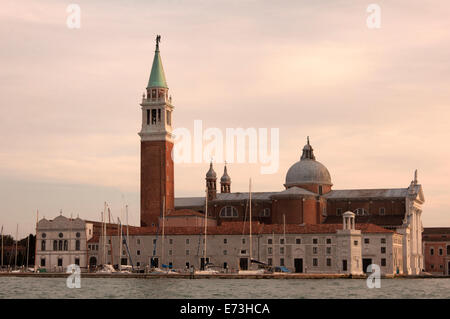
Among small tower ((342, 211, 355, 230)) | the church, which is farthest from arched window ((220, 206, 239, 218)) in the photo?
small tower ((342, 211, 355, 230))

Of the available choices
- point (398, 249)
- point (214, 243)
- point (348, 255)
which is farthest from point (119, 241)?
point (398, 249)

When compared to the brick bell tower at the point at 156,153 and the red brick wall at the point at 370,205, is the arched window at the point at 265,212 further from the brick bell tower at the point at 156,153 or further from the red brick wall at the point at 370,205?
the brick bell tower at the point at 156,153

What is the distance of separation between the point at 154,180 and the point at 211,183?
12634 millimetres

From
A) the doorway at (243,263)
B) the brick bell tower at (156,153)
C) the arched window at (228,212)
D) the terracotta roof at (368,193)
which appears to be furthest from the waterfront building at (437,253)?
the brick bell tower at (156,153)

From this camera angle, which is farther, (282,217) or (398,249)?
(282,217)

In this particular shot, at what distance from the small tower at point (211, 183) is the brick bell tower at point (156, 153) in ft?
26.3

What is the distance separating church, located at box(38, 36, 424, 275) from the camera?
7050 cm

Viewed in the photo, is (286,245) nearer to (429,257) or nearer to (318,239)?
(318,239)

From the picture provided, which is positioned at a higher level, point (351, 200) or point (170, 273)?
point (351, 200)

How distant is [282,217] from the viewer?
3130 inches

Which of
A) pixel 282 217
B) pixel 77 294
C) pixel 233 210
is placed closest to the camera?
pixel 77 294

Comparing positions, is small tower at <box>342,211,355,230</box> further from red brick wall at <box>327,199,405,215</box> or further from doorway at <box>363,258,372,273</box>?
red brick wall at <box>327,199,405,215</box>

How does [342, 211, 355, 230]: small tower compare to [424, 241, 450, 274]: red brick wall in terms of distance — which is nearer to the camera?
[342, 211, 355, 230]: small tower
